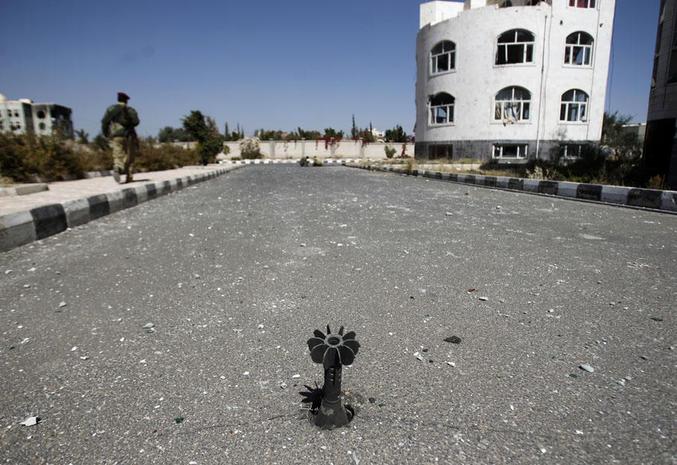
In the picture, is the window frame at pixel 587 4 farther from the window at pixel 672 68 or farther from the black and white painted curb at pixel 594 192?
the black and white painted curb at pixel 594 192

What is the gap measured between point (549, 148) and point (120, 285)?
28202mm

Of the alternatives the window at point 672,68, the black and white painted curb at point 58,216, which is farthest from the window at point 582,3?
the black and white painted curb at point 58,216

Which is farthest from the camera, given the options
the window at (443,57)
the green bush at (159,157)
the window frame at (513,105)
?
the window at (443,57)

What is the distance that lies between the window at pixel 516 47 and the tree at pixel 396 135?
27347 millimetres

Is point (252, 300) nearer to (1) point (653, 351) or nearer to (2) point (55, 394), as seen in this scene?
(2) point (55, 394)

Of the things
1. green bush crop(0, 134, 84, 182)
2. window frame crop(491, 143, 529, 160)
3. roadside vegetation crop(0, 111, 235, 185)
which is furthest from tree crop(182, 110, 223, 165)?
window frame crop(491, 143, 529, 160)

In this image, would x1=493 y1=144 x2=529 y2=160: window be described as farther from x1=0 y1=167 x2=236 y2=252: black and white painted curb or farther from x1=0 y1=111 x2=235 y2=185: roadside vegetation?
x1=0 y1=167 x2=236 y2=252: black and white painted curb

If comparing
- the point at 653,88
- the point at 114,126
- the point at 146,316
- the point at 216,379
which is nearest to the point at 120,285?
the point at 146,316

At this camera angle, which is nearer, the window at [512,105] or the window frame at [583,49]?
the window frame at [583,49]

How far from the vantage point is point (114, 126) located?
10.0 meters

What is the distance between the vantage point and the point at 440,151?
29.2 m

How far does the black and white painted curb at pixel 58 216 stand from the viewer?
4.18 m

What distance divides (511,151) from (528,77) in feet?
15.4

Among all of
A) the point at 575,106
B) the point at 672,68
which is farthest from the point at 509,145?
the point at 672,68
